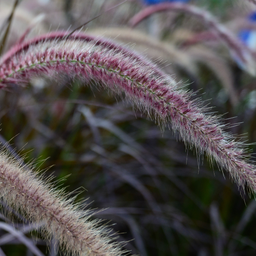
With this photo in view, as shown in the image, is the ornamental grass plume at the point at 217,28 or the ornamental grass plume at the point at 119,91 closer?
the ornamental grass plume at the point at 119,91

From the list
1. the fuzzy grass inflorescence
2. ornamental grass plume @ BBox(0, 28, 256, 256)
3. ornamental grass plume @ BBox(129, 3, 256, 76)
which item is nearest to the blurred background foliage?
ornamental grass plume @ BBox(129, 3, 256, 76)

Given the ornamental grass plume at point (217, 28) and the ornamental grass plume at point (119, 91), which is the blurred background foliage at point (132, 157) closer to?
the ornamental grass plume at point (217, 28)

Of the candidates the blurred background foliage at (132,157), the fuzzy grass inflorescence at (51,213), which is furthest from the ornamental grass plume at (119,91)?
the blurred background foliage at (132,157)

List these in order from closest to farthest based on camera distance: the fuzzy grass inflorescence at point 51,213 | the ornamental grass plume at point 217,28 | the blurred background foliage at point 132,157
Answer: the fuzzy grass inflorescence at point 51,213 → the ornamental grass plume at point 217,28 → the blurred background foliage at point 132,157

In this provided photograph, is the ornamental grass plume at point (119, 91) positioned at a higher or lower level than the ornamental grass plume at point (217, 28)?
lower

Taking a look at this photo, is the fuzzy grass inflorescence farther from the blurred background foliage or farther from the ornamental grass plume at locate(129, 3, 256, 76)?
the ornamental grass plume at locate(129, 3, 256, 76)

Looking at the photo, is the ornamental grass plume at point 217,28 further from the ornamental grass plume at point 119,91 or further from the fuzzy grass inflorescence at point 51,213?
the fuzzy grass inflorescence at point 51,213

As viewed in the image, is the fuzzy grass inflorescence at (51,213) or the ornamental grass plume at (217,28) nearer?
the fuzzy grass inflorescence at (51,213)

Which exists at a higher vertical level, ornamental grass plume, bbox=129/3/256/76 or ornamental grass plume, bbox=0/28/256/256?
ornamental grass plume, bbox=129/3/256/76


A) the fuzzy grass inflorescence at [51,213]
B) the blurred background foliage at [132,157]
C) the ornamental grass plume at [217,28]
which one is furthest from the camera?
the blurred background foliage at [132,157]

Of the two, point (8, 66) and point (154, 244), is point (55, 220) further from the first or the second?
point (154, 244)

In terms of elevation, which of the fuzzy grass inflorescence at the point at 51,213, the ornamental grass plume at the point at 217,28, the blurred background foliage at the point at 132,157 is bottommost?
the blurred background foliage at the point at 132,157
